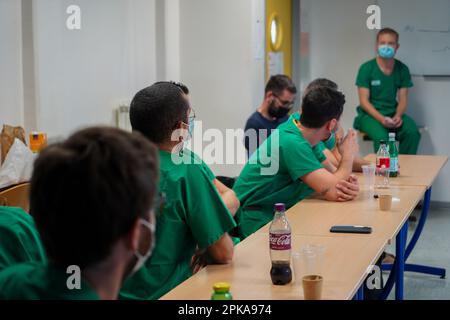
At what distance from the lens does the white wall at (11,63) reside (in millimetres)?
4379

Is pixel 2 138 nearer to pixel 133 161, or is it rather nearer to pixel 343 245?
pixel 343 245

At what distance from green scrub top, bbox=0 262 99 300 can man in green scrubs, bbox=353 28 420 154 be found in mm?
5097

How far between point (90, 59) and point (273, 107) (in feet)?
4.53

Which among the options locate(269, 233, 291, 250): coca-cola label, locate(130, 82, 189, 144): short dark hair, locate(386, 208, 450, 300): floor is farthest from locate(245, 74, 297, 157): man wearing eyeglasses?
locate(269, 233, 291, 250): coca-cola label

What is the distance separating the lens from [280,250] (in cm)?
229

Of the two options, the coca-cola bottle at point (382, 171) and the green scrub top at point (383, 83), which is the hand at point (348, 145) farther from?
the green scrub top at point (383, 83)

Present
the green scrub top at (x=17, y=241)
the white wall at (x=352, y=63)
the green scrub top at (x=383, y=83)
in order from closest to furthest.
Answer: the green scrub top at (x=17, y=241) → the green scrub top at (x=383, y=83) → the white wall at (x=352, y=63)

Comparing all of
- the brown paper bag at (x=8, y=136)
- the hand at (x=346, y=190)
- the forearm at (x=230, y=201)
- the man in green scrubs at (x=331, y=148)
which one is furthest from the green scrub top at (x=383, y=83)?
the forearm at (x=230, y=201)

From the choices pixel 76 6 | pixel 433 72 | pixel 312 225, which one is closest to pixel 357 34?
pixel 433 72

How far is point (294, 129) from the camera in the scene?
11.6ft

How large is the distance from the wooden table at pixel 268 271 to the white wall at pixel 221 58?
3.45 m

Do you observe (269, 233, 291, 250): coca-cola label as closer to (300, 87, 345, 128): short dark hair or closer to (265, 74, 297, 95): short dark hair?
(300, 87, 345, 128): short dark hair

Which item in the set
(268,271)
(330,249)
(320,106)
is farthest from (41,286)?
(320,106)

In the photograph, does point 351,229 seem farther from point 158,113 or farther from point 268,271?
point 158,113
